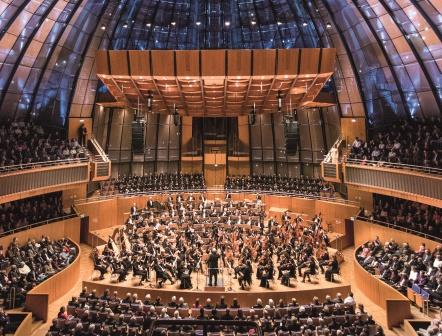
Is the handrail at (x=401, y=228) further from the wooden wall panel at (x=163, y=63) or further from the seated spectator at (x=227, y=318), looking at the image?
the wooden wall panel at (x=163, y=63)

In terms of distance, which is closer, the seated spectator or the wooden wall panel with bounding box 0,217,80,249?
the seated spectator

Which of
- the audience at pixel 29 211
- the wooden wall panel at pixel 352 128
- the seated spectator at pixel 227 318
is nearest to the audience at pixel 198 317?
the seated spectator at pixel 227 318

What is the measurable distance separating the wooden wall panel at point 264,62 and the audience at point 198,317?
7.17 meters

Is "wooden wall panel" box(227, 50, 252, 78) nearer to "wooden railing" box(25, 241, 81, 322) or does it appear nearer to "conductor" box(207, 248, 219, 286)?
"conductor" box(207, 248, 219, 286)

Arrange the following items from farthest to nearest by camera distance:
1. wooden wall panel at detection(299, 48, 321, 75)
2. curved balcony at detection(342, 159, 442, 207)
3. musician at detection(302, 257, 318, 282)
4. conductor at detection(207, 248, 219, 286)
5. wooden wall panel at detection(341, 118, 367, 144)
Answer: wooden wall panel at detection(341, 118, 367, 144) → curved balcony at detection(342, 159, 442, 207) → musician at detection(302, 257, 318, 282) → conductor at detection(207, 248, 219, 286) → wooden wall panel at detection(299, 48, 321, 75)

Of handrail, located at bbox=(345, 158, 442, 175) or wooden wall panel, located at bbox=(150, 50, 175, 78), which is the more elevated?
wooden wall panel, located at bbox=(150, 50, 175, 78)

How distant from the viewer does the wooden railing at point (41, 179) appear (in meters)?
15.9

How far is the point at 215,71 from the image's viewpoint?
13383mm

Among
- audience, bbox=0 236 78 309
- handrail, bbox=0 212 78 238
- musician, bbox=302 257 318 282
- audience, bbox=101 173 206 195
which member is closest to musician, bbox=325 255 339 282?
musician, bbox=302 257 318 282

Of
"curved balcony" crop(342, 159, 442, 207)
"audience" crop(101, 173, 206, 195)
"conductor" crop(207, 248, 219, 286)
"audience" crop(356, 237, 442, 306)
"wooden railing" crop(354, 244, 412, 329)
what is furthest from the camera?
"audience" crop(101, 173, 206, 195)

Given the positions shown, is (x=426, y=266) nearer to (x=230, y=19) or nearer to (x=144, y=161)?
(x=230, y=19)

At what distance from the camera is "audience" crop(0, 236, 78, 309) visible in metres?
12.3

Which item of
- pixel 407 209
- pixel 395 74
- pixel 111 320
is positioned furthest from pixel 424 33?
pixel 111 320

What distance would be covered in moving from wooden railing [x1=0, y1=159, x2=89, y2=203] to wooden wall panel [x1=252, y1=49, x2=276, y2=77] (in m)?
10.3
